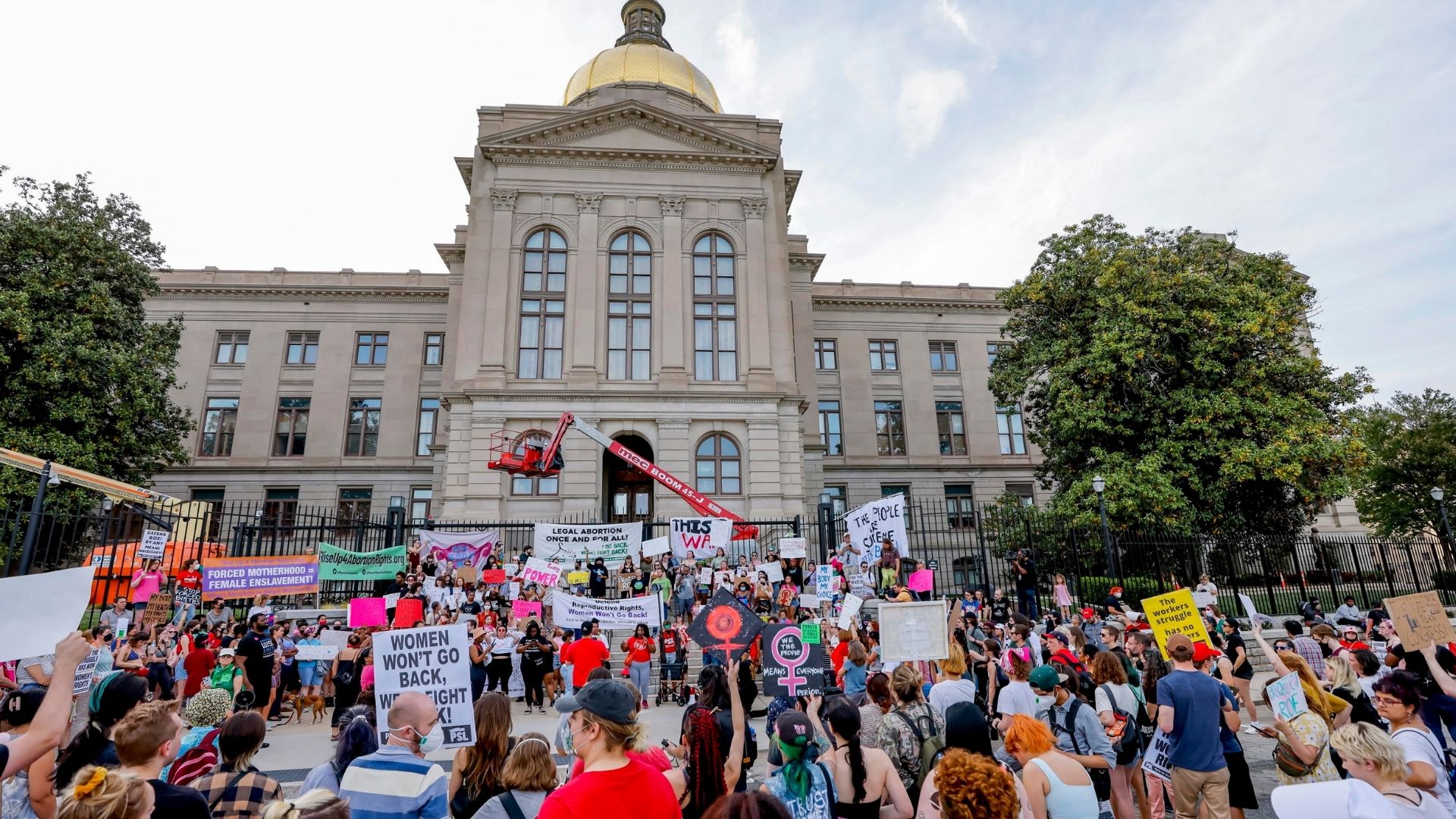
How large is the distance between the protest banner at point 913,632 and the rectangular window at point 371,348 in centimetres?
4111

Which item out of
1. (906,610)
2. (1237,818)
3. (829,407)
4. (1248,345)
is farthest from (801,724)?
(829,407)

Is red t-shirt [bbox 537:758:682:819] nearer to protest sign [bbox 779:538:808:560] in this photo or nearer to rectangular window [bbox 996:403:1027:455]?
protest sign [bbox 779:538:808:560]

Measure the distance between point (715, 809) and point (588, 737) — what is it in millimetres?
685

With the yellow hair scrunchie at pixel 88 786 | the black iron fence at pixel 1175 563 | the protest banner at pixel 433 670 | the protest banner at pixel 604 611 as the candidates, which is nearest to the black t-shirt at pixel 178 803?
the yellow hair scrunchie at pixel 88 786

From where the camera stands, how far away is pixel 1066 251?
28.2 metres

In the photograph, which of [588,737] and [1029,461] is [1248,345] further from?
[588,737]

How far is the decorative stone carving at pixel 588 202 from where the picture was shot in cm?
3472

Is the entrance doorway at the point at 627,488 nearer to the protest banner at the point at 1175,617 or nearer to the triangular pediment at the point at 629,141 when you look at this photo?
the triangular pediment at the point at 629,141

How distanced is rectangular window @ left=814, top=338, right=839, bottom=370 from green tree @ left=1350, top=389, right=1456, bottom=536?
25.6 metres

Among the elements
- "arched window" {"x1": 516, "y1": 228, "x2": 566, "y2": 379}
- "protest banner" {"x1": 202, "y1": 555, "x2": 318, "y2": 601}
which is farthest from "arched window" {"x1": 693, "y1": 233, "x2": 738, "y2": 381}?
"protest banner" {"x1": 202, "y1": 555, "x2": 318, "y2": 601}

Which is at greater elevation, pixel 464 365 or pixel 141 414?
pixel 464 365

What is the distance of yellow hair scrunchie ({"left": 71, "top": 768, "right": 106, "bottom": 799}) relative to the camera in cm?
284

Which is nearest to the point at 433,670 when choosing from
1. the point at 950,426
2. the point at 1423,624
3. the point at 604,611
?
the point at 604,611

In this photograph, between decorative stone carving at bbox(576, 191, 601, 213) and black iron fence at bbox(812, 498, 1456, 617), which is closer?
black iron fence at bbox(812, 498, 1456, 617)
